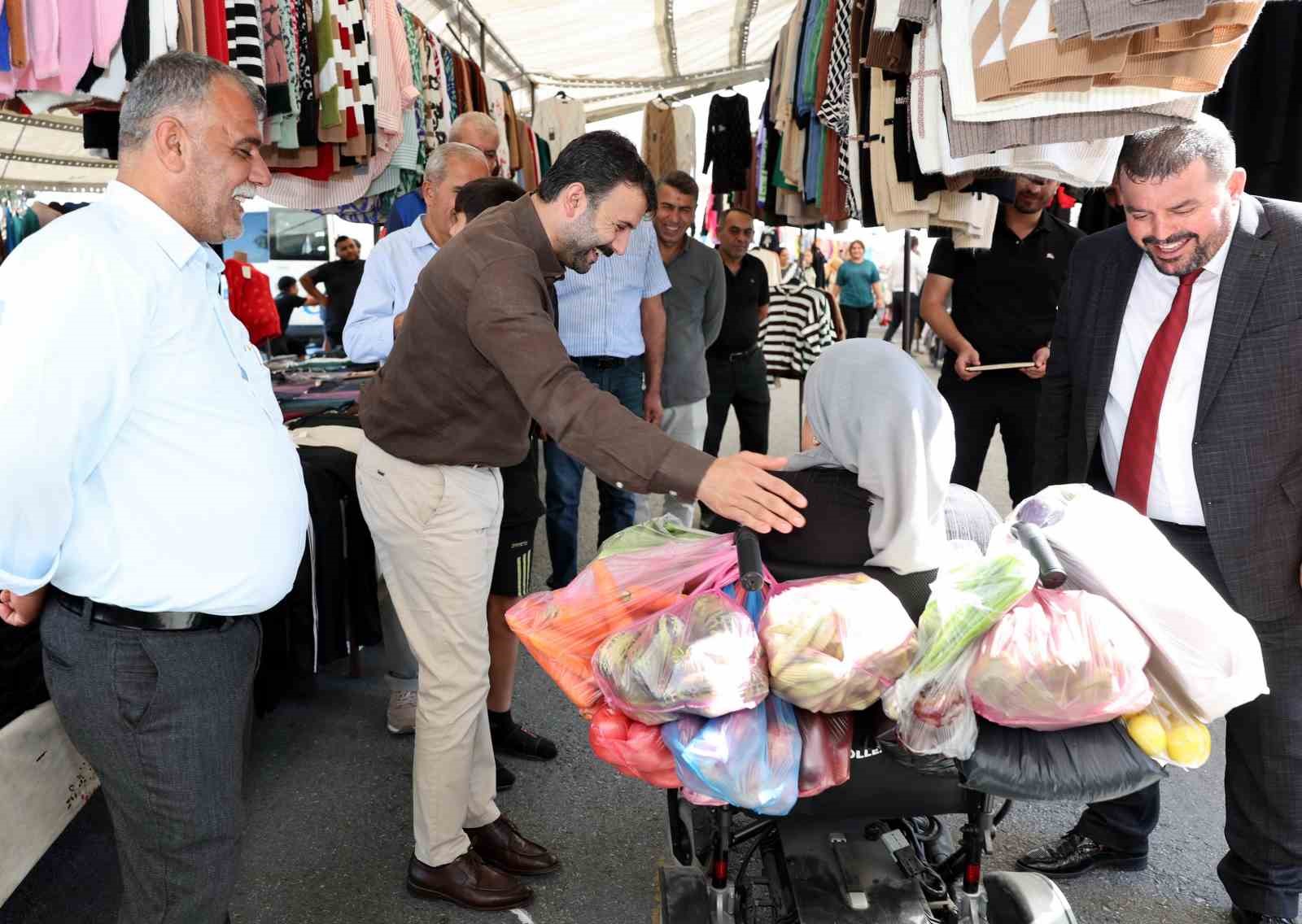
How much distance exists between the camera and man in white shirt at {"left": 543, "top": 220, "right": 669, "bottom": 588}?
178 inches

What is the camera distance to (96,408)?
1.49 meters

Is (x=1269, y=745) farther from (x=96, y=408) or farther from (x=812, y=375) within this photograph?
(x=96, y=408)

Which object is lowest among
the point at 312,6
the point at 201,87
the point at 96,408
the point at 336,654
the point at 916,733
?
the point at 336,654

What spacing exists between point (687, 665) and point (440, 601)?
1189mm

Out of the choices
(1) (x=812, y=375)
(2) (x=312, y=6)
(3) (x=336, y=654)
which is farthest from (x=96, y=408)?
(2) (x=312, y=6)

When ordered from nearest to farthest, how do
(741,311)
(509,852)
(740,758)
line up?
(740,758) → (509,852) → (741,311)

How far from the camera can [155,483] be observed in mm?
1603

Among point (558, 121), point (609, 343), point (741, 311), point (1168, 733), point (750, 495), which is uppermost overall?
point (558, 121)

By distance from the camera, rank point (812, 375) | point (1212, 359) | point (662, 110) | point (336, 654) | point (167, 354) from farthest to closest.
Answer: point (662, 110) < point (336, 654) < point (1212, 359) < point (812, 375) < point (167, 354)

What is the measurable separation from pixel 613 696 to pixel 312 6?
3548mm

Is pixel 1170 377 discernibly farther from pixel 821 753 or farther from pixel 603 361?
pixel 603 361

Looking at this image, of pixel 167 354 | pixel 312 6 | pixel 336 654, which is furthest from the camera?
pixel 312 6

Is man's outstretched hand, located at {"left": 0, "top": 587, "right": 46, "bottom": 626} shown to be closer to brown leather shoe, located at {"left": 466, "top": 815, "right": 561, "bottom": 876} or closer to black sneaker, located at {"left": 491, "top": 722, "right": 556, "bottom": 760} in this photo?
brown leather shoe, located at {"left": 466, "top": 815, "right": 561, "bottom": 876}

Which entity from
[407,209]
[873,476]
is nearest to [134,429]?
[873,476]
